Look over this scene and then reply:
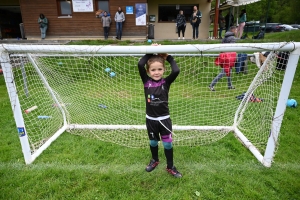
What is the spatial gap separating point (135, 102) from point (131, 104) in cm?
14

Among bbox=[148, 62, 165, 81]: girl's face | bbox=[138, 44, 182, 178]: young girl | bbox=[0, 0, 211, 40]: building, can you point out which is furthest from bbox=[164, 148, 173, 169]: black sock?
bbox=[0, 0, 211, 40]: building

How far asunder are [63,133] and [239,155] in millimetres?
2808

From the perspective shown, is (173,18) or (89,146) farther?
(173,18)

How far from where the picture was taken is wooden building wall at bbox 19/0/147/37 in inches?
446

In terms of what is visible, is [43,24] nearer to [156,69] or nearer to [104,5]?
[104,5]

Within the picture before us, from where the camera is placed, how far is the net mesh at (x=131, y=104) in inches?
128

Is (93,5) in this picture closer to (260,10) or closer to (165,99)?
(165,99)

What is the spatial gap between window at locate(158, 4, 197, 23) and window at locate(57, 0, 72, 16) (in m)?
5.10

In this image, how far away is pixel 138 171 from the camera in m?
2.70

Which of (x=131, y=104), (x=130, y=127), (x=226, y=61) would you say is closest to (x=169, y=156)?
(x=130, y=127)

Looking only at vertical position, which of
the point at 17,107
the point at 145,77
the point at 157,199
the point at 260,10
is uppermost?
the point at 260,10

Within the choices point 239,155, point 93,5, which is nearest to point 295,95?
point 239,155

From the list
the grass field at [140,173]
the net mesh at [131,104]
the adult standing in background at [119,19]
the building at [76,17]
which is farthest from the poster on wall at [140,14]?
the grass field at [140,173]

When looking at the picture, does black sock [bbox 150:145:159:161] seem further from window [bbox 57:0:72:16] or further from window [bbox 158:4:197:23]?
window [bbox 158:4:197:23]
